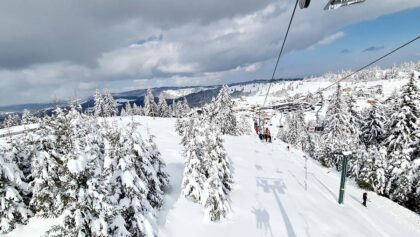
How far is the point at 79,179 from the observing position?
9.71 meters

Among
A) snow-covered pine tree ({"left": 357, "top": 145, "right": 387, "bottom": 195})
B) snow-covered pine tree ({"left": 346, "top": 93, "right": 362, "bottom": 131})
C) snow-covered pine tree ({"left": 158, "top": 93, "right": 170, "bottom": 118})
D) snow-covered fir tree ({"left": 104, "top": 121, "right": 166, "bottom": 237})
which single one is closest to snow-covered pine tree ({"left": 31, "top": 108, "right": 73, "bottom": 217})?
snow-covered fir tree ({"left": 104, "top": 121, "right": 166, "bottom": 237})

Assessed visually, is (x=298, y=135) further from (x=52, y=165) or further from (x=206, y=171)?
(x=52, y=165)

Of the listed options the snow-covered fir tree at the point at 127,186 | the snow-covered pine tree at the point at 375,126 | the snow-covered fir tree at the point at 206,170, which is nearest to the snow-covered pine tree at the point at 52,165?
the snow-covered fir tree at the point at 127,186

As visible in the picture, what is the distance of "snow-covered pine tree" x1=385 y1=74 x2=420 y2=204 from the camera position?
1224 inches

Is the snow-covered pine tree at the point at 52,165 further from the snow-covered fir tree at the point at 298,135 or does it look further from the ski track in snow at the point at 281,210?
the snow-covered fir tree at the point at 298,135

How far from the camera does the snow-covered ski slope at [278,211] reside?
17.1 meters

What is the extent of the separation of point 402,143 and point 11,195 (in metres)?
38.9

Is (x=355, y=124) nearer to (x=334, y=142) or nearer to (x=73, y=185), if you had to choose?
(x=334, y=142)

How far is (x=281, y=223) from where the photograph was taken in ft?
61.1

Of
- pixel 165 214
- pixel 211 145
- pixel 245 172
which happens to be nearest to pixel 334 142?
pixel 245 172

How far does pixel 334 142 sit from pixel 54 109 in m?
49.5

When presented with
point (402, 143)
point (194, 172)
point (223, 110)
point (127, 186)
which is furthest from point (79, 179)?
point (223, 110)

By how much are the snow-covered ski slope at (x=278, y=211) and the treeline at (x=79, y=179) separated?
5.47 feet

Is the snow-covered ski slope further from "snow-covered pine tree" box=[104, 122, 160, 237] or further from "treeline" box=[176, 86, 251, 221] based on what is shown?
"snow-covered pine tree" box=[104, 122, 160, 237]
